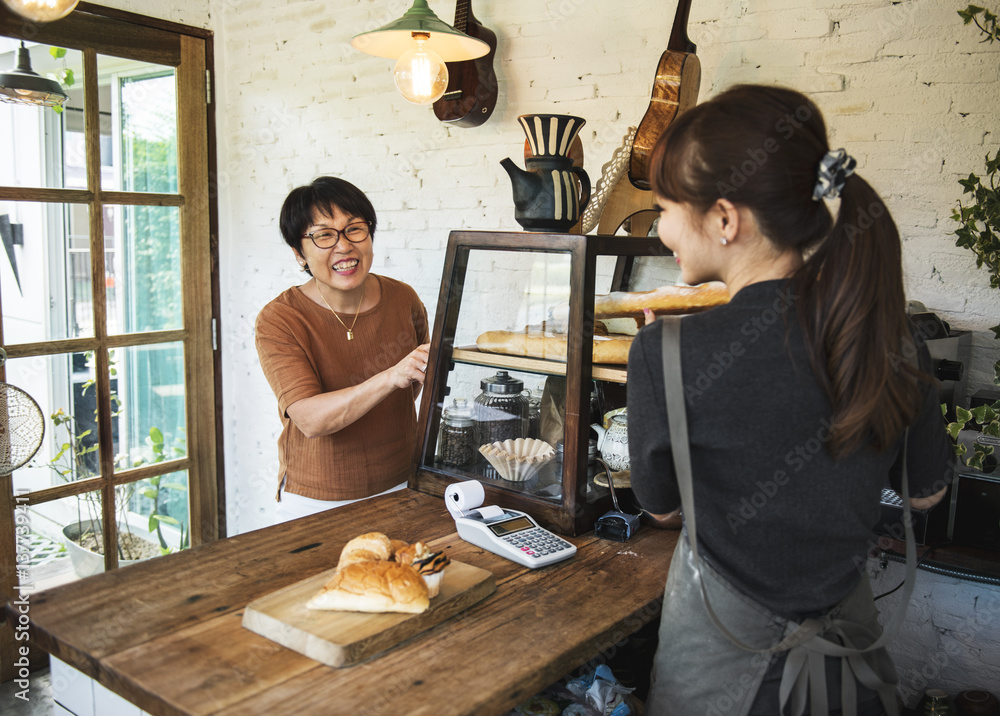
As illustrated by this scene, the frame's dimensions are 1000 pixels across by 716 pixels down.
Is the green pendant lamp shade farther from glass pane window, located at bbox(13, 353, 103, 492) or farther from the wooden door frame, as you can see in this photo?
glass pane window, located at bbox(13, 353, 103, 492)

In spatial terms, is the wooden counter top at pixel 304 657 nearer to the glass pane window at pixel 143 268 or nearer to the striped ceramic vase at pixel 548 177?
the striped ceramic vase at pixel 548 177

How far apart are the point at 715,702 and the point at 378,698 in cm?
55

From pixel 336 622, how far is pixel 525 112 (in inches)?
80.4

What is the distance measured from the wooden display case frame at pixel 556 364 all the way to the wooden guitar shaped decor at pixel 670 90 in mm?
297

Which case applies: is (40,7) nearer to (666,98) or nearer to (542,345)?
(542,345)

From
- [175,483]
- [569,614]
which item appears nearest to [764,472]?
[569,614]

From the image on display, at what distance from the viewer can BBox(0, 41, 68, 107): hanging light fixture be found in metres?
2.81

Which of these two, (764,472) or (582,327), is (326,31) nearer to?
(582,327)

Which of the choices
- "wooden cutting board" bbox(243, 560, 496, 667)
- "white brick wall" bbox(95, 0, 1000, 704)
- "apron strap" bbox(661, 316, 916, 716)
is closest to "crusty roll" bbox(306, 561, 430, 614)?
"wooden cutting board" bbox(243, 560, 496, 667)

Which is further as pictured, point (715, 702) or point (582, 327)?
point (582, 327)

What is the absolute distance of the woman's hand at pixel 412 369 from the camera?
203 centimetres

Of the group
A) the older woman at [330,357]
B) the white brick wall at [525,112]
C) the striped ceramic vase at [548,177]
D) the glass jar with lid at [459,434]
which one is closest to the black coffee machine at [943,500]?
the white brick wall at [525,112]

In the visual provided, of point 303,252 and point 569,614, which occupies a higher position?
point 303,252

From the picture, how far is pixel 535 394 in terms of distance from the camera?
1907 millimetres
